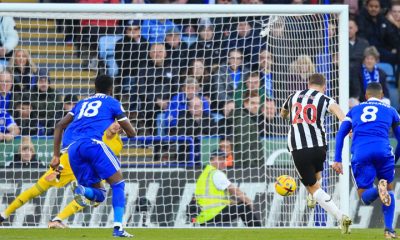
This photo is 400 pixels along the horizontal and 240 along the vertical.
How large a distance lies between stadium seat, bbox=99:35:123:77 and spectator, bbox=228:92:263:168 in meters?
1.84

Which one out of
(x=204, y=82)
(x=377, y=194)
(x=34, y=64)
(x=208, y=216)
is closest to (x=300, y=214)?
(x=208, y=216)

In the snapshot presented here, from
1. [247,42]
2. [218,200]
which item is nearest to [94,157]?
[218,200]

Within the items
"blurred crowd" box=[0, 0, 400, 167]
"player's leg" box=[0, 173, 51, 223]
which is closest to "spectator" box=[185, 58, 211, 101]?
"blurred crowd" box=[0, 0, 400, 167]

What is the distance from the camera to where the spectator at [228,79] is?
613 inches

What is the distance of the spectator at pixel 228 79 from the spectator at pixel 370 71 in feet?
7.36

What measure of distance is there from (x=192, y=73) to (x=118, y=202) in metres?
4.14

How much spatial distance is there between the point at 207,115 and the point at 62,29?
2.56 m

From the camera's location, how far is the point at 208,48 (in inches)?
617

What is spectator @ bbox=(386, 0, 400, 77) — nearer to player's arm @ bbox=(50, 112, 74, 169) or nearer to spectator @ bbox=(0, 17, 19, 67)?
spectator @ bbox=(0, 17, 19, 67)

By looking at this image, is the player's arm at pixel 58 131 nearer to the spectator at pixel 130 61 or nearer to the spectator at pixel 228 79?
the spectator at pixel 130 61

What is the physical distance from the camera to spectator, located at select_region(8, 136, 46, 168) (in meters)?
14.7

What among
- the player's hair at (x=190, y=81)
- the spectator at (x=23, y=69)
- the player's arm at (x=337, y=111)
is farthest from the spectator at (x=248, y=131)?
the player's arm at (x=337, y=111)

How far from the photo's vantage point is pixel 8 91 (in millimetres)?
14984

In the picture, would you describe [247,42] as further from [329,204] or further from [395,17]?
[329,204]
